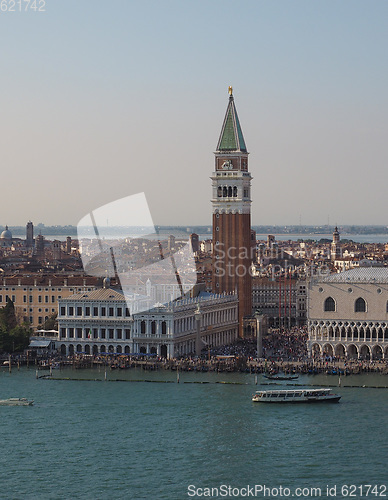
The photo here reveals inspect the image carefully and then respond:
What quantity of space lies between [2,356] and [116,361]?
118 inches

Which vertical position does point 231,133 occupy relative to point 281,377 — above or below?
above

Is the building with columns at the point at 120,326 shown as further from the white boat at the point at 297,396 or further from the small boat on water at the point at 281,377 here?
the white boat at the point at 297,396

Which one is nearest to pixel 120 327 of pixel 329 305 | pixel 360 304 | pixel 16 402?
pixel 329 305

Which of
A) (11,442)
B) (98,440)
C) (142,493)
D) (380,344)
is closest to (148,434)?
(98,440)

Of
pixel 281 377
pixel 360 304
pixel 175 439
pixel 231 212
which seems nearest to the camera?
pixel 175 439

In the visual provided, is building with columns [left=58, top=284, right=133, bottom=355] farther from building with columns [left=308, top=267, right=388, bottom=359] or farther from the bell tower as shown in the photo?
the bell tower

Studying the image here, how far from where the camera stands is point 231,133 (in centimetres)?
3928

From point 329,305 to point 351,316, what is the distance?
639mm

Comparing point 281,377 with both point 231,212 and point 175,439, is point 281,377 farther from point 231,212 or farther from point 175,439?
point 231,212

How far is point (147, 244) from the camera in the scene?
54125 millimetres

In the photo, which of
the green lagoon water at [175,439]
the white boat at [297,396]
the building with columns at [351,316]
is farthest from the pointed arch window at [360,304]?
the white boat at [297,396]

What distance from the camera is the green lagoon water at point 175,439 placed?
19.4 m

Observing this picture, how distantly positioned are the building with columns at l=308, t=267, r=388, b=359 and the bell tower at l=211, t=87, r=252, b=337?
6444 millimetres

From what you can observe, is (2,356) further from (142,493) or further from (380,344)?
(142,493)
